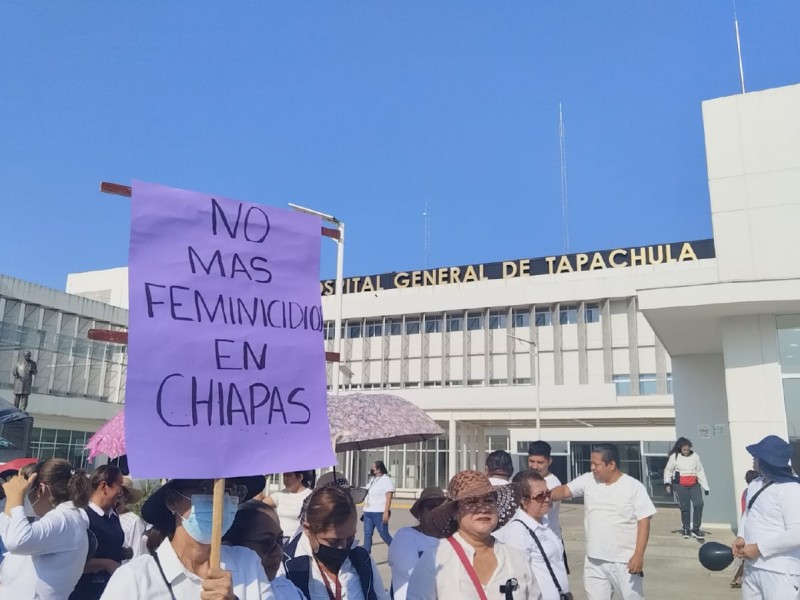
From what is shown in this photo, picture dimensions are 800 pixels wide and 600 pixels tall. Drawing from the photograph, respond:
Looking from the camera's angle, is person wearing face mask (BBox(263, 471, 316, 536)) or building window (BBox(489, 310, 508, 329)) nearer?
person wearing face mask (BBox(263, 471, 316, 536))

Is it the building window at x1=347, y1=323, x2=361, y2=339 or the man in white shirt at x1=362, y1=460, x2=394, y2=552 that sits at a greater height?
the building window at x1=347, y1=323, x2=361, y2=339

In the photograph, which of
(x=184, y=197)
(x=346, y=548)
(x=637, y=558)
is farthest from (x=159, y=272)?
(x=637, y=558)

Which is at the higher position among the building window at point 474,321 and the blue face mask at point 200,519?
the building window at point 474,321

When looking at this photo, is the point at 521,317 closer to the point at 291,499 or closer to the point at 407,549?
the point at 291,499

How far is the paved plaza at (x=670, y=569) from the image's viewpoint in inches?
364

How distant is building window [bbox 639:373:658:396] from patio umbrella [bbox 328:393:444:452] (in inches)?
1374

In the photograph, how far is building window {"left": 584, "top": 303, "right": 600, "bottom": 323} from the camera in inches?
1624

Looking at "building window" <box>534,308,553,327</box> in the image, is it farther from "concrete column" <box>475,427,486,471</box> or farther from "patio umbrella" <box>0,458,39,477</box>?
"patio umbrella" <box>0,458,39,477</box>

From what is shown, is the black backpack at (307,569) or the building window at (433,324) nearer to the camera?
the black backpack at (307,569)

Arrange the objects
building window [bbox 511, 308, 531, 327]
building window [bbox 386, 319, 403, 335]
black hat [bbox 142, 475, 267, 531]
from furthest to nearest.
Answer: building window [bbox 386, 319, 403, 335] → building window [bbox 511, 308, 531, 327] → black hat [bbox 142, 475, 267, 531]

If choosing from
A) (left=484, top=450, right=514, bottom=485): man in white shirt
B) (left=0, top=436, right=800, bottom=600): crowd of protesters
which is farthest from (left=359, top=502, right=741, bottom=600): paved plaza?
(left=484, top=450, right=514, bottom=485): man in white shirt

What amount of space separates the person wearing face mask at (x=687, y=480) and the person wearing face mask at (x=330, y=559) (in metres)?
11.4

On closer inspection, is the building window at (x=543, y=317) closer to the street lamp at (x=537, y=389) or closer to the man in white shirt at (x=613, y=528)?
the street lamp at (x=537, y=389)

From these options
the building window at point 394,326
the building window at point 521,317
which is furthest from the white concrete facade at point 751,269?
the building window at point 394,326
